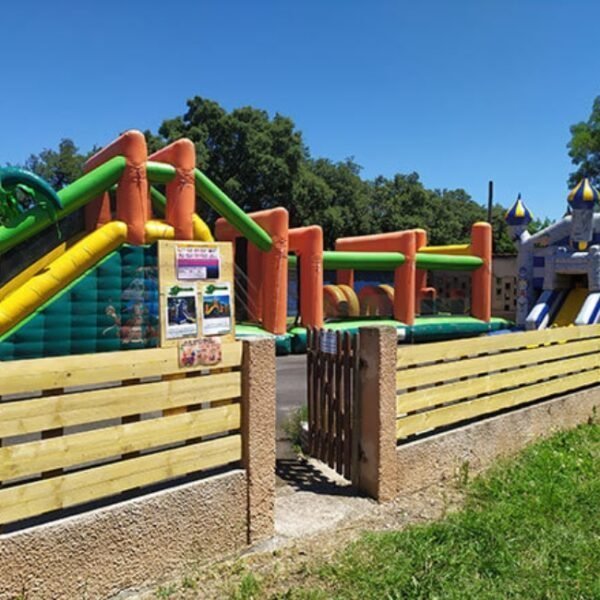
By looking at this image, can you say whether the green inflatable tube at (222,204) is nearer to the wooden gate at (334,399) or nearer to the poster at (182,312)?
the poster at (182,312)

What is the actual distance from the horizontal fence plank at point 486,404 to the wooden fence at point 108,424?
5.70ft

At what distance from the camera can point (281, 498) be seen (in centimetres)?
481

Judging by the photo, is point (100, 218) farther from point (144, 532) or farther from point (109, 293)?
point (144, 532)

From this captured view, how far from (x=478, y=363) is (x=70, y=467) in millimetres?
3870

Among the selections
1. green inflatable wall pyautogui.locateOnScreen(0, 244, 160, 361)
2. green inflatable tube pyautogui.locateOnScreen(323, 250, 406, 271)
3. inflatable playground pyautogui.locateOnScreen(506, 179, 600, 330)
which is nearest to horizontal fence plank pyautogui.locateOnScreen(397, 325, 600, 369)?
green inflatable wall pyautogui.locateOnScreen(0, 244, 160, 361)

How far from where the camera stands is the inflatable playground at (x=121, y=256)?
9.93 meters

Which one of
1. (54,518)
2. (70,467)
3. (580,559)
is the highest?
(70,467)

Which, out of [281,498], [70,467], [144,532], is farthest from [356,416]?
[70,467]

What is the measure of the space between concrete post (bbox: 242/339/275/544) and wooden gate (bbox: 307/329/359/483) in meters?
1.11

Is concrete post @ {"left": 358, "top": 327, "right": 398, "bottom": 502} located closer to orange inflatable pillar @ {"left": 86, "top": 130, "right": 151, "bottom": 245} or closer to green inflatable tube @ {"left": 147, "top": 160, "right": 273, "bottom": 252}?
orange inflatable pillar @ {"left": 86, "top": 130, "right": 151, "bottom": 245}

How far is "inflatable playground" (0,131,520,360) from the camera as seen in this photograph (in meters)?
9.93

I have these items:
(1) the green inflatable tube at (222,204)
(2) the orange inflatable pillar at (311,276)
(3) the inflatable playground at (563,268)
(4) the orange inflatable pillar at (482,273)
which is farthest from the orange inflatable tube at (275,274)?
(4) the orange inflatable pillar at (482,273)

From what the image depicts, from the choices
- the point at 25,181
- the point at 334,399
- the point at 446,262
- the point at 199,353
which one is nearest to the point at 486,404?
the point at 334,399

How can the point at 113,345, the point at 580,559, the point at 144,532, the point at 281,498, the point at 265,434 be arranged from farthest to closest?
the point at 113,345 < the point at 281,498 < the point at 265,434 < the point at 580,559 < the point at 144,532
